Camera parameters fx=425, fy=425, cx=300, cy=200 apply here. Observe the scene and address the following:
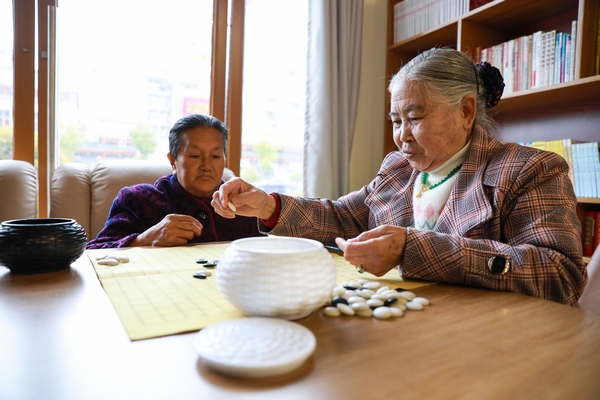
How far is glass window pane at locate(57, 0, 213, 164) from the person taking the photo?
250cm

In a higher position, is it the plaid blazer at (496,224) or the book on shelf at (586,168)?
the book on shelf at (586,168)

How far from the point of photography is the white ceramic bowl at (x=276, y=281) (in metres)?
0.55

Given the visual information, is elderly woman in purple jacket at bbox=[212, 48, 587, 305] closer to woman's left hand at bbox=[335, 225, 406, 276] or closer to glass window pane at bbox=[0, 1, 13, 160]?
woman's left hand at bbox=[335, 225, 406, 276]

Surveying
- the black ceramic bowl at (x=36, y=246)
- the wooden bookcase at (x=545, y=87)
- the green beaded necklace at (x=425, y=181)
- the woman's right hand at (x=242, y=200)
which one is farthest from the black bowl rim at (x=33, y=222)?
the wooden bookcase at (x=545, y=87)

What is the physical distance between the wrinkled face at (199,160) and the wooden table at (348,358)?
3.53 ft

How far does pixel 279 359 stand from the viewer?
432mm

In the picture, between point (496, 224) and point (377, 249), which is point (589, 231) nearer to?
point (496, 224)

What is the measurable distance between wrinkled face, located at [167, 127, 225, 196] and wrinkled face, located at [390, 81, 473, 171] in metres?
0.81

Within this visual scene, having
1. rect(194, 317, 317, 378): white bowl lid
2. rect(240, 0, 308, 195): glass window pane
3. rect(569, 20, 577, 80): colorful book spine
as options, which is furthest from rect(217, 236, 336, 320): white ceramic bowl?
rect(240, 0, 308, 195): glass window pane

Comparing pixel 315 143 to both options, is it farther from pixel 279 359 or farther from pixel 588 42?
pixel 279 359

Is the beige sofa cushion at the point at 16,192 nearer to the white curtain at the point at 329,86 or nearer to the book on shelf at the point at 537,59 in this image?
the white curtain at the point at 329,86

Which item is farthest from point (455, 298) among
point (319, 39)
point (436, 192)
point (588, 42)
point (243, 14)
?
point (243, 14)

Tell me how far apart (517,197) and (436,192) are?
272 millimetres

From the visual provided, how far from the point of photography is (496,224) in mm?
999
